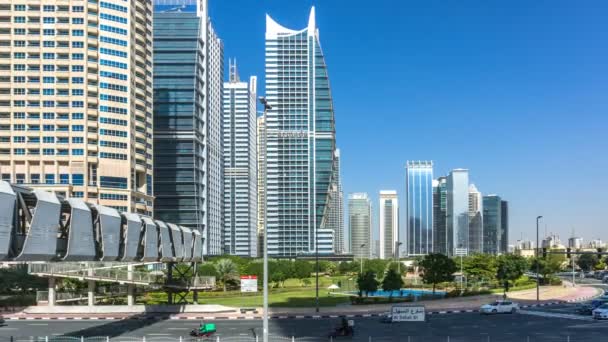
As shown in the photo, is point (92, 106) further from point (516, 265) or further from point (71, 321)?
point (516, 265)

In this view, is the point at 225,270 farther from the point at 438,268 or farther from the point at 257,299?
the point at 438,268

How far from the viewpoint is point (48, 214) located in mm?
26984

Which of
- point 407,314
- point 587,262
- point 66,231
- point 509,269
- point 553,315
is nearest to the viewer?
point 66,231

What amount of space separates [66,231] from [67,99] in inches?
3703

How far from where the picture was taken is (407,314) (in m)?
50.2

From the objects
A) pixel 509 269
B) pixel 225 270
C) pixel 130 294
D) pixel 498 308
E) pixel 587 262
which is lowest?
pixel 587 262

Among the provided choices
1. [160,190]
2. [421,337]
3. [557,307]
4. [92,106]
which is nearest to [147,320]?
[421,337]

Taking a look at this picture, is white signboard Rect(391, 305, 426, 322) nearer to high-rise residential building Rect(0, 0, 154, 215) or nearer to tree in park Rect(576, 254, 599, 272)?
high-rise residential building Rect(0, 0, 154, 215)

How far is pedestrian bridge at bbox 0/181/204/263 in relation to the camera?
80.4 feet

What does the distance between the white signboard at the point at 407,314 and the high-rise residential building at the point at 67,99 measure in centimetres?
8018

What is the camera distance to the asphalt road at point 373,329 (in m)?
42.3

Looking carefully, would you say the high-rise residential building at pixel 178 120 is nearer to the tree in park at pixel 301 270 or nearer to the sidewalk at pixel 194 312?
the tree in park at pixel 301 270

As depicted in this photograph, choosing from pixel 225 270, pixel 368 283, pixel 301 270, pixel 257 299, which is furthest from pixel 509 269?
pixel 225 270

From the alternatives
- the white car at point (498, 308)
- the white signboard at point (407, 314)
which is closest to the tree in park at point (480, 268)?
the white car at point (498, 308)
